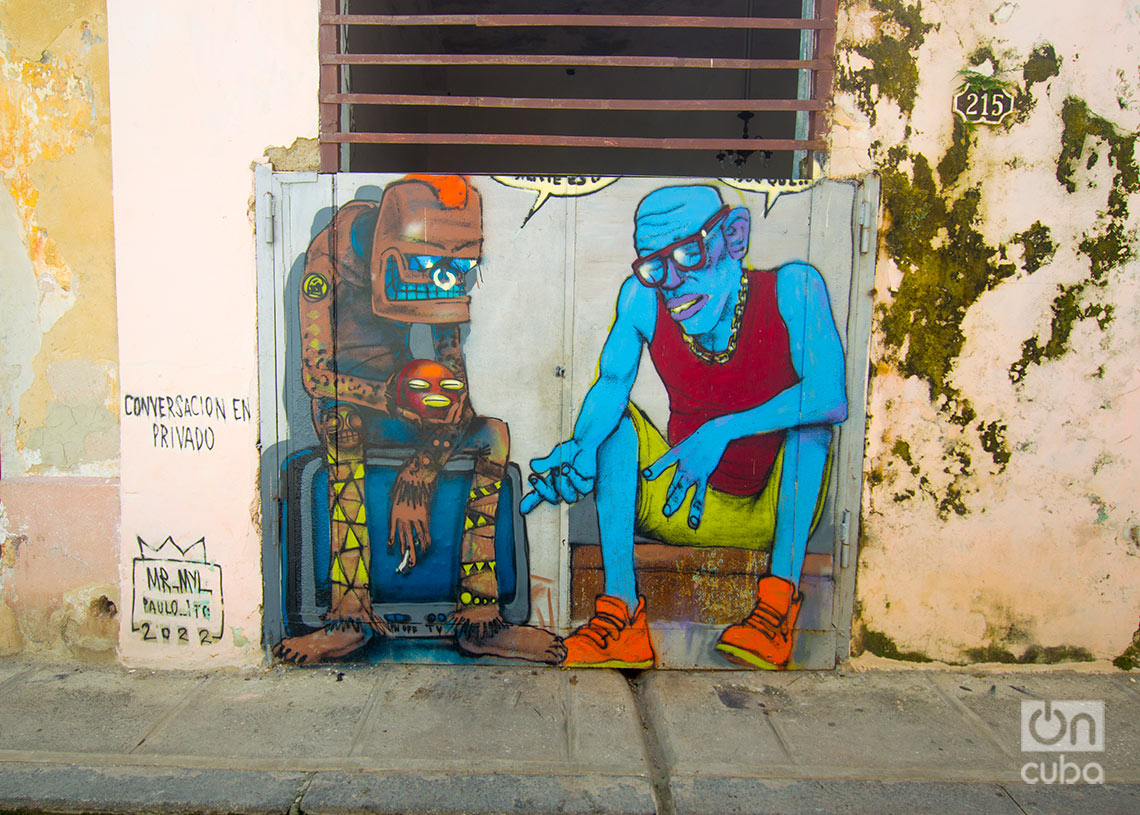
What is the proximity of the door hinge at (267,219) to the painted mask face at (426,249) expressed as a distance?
0.49 metres

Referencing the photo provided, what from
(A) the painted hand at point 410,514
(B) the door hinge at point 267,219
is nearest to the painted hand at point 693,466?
(A) the painted hand at point 410,514

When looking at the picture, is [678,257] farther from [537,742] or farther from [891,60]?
[537,742]

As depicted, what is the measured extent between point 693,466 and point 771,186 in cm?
137

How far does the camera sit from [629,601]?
11.8ft

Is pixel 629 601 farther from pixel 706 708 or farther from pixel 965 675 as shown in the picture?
pixel 965 675

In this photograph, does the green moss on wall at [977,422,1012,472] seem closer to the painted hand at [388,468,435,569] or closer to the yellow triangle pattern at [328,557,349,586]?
the painted hand at [388,468,435,569]

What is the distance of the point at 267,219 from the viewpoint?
341 cm

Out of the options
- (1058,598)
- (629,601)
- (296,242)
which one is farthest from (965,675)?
(296,242)

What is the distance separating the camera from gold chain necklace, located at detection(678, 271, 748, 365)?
3.46 meters

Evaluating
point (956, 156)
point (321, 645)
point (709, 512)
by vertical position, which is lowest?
point (321, 645)


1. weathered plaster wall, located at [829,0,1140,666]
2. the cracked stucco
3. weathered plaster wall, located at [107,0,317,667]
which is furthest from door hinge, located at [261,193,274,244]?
weathered plaster wall, located at [829,0,1140,666]

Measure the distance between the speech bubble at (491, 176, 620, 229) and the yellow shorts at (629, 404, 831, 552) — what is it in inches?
44.1
